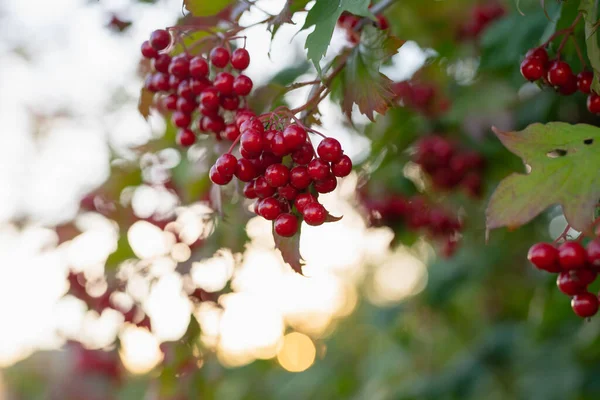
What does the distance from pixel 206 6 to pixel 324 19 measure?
1.23ft

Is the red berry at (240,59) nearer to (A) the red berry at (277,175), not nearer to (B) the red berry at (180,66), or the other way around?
(B) the red berry at (180,66)

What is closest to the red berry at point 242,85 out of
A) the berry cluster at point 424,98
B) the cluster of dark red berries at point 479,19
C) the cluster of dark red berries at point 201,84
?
the cluster of dark red berries at point 201,84

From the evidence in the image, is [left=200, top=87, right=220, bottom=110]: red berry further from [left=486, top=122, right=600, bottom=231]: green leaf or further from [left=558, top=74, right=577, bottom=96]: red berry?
[left=558, top=74, right=577, bottom=96]: red berry

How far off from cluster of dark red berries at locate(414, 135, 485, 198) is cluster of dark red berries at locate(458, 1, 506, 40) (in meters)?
0.46

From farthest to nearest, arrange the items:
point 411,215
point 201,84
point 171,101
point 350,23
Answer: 1. point 411,215
2. point 350,23
3. point 171,101
4. point 201,84

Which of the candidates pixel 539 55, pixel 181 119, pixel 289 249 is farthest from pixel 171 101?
pixel 539 55

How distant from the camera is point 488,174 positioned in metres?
2.11

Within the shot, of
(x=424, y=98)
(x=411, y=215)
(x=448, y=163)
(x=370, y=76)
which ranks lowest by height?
(x=411, y=215)

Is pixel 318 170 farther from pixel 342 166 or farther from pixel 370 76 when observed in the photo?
pixel 370 76

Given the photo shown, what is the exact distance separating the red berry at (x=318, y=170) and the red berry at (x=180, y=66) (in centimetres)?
44

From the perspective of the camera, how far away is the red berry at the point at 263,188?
3.01 feet

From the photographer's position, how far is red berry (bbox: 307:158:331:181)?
0.88 metres

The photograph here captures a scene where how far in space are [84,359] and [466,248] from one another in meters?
2.06

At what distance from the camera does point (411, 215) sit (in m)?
2.18
